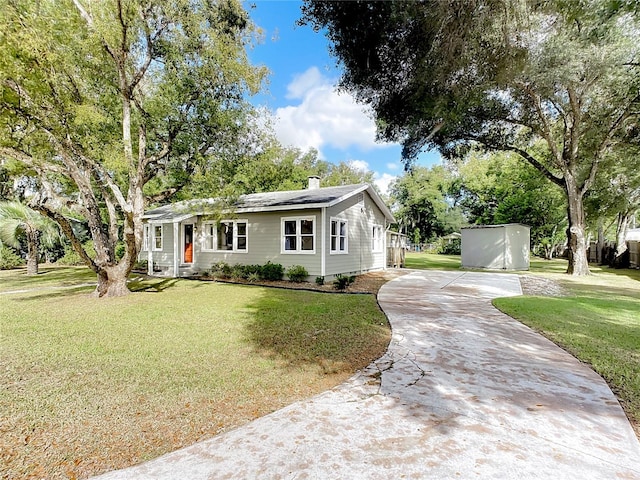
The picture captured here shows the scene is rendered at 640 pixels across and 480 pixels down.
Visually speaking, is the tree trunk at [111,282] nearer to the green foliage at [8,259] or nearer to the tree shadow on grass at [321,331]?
the tree shadow on grass at [321,331]

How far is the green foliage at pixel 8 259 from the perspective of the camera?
1710 cm

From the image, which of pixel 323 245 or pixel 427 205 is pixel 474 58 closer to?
pixel 323 245

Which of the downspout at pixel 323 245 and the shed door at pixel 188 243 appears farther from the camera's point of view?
the shed door at pixel 188 243

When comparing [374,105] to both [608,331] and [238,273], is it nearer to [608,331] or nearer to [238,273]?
[608,331]

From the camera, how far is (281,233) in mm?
13578

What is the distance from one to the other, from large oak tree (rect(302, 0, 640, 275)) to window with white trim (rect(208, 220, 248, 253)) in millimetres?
7356

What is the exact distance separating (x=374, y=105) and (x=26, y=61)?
8158mm

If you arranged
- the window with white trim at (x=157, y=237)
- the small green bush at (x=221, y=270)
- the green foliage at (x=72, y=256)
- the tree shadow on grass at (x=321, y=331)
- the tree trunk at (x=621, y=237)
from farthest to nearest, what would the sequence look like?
1. the tree trunk at (x=621, y=237)
2. the green foliage at (x=72, y=256)
3. the window with white trim at (x=157, y=237)
4. the small green bush at (x=221, y=270)
5. the tree shadow on grass at (x=321, y=331)

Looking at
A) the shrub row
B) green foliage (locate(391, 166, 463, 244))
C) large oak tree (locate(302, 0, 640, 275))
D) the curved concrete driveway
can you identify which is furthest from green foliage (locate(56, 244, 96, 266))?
green foliage (locate(391, 166, 463, 244))

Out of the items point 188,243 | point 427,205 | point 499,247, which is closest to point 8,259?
point 188,243

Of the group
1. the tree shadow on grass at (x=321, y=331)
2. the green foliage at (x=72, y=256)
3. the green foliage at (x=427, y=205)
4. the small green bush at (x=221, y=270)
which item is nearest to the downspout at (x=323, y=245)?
the tree shadow on grass at (x=321, y=331)

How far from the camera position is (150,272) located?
16672 millimetres

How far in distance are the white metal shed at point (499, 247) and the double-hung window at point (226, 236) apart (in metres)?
13.5

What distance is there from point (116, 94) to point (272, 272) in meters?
7.85
